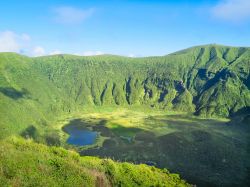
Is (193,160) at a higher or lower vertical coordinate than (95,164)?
lower

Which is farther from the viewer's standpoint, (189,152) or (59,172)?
(189,152)

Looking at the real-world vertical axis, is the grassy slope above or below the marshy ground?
above

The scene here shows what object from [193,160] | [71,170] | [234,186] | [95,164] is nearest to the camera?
[71,170]

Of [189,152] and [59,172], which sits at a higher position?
[59,172]

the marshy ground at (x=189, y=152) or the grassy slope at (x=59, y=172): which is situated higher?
the grassy slope at (x=59, y=172)

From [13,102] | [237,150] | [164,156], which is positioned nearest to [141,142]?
[164,156]

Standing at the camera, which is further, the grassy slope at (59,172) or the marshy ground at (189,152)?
the marshy ground at (189,152)

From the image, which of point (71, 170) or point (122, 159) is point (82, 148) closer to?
point (122, 159)

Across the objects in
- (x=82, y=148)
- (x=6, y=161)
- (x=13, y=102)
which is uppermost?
(x=6, y=161)

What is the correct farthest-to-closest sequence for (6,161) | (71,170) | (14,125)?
(14,125), (71,170), (6,161)

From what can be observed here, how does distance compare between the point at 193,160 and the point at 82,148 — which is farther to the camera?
the point at 82,148

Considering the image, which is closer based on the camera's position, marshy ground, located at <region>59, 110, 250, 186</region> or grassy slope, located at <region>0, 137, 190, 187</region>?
A: grassy slope, located at <region>0, 137, 190, 187</region>
